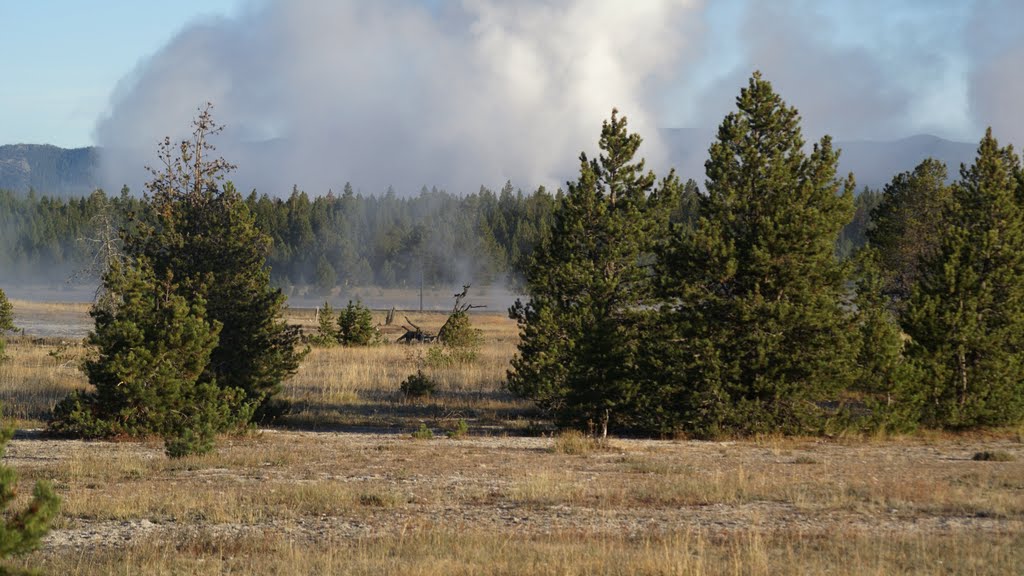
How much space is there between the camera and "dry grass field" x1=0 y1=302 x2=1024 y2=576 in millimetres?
8680

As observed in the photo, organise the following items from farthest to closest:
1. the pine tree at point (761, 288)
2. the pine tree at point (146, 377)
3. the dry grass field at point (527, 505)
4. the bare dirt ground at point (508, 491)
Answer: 1. the pine tree at point (761, 288)
2. the pine tree at point (146, 377)
3. the bare dirt ground at point (508, 491)
4. the dry grass field at point (527, 505)

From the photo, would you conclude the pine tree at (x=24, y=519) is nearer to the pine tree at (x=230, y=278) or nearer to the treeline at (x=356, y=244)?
the pine tree at (x=230, y=278)

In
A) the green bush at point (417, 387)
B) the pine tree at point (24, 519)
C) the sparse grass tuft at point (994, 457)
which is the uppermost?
the pine tree at point (24, 519)

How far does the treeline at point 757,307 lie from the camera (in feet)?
68.0

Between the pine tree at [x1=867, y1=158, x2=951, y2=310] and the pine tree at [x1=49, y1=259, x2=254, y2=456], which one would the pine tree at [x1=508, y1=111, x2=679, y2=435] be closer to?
the pine tree at [x1=49, y1=259, x2=254, y2=456]

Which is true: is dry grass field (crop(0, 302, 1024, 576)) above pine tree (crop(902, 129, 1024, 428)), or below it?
below

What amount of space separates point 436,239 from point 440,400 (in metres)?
108

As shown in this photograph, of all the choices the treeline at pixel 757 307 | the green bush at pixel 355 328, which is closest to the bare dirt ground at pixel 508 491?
the treeline at pixel 757 307

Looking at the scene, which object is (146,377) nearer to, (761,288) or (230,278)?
(230,278)

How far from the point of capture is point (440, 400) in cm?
2933

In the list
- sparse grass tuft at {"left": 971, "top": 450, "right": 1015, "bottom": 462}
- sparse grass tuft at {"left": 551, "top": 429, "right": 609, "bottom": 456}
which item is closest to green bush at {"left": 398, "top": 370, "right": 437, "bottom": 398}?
sparse grass tuft at {"left": 551, "top": 429, "right": 609, "bottom": 456}

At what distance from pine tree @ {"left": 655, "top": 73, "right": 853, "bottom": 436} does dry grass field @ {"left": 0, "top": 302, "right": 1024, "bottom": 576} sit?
3.40 ft

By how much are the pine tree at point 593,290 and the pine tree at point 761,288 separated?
151cm

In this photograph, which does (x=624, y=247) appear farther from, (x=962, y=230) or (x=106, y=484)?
(x=106, y=484)
